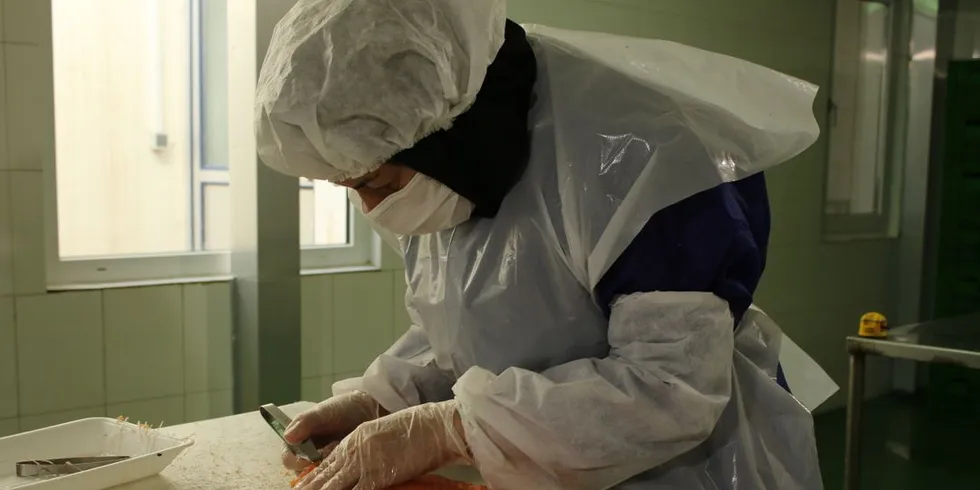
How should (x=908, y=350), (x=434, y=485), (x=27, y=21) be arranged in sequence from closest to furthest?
1. (x=434, y=485)
2. (x=27, y=21)
3. (x=908, y=350)

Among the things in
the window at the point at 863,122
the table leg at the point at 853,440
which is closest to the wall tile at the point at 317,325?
the table leg at the point at 853,440

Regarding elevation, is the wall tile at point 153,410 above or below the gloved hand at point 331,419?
below

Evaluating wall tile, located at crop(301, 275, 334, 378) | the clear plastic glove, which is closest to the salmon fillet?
the clear plastic glove

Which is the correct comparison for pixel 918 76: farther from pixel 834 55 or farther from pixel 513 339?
pixel 513 339

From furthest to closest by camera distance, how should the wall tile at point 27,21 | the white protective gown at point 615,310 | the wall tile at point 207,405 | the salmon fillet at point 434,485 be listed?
the wall tile at point 207,405, the wall tile at point 27,21, the salmon fillet at point 434,485, the white protective gown at point 615,310

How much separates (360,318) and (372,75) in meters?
1.20

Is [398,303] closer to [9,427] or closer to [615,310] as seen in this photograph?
[9,427]

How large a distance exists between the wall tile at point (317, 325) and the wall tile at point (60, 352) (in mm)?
426

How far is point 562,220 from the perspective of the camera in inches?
30.8

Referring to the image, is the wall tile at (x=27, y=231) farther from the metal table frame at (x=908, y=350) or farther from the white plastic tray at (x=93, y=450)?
the metal table frame at (x=908, y=350)

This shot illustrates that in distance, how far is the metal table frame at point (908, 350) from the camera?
4.87 ft

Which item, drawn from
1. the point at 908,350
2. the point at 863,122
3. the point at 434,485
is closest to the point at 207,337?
the point at 434,485

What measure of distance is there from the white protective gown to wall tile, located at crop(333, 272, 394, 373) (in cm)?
97

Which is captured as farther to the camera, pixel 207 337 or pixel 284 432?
pixel 207 337
